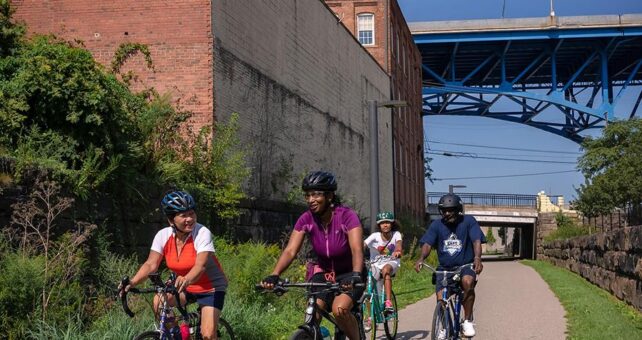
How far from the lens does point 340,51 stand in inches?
1077

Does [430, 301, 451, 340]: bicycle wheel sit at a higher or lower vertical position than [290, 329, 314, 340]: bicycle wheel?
lower

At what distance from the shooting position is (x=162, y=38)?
639 inches

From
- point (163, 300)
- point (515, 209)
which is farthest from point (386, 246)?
point (515, 209)

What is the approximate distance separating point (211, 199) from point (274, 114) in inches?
221

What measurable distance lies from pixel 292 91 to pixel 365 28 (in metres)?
19.0

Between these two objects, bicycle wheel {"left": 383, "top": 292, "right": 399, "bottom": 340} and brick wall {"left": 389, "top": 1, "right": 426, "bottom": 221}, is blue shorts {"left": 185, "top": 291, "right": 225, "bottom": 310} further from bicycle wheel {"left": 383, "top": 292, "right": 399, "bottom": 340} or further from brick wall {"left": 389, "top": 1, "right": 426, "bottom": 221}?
brick wall {"left": 389, "top": 1, "right": 426, "bottom": 221}

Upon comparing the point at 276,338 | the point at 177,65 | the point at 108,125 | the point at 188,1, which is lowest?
the point at 276,338

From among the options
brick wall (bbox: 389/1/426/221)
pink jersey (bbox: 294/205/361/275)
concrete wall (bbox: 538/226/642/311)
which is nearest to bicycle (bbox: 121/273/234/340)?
pink jersey (bbox: 294/205/361/275)

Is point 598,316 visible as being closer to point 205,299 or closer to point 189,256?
point 205,299

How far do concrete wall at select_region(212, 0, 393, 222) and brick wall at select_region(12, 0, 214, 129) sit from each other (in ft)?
1.21

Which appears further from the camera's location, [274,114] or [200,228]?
[274,114]

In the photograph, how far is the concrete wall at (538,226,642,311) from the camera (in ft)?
43.8

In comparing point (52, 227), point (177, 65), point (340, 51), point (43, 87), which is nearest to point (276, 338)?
point (52, 227)

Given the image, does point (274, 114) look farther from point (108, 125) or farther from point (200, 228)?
point (200, 228)
